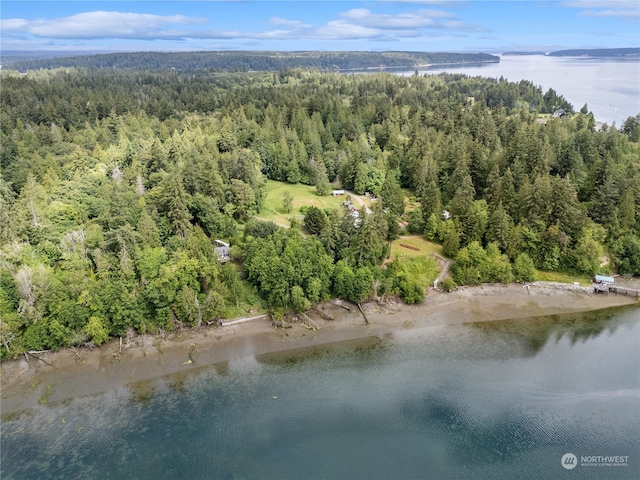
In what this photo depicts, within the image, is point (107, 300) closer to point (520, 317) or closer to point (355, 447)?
point (355, 447)

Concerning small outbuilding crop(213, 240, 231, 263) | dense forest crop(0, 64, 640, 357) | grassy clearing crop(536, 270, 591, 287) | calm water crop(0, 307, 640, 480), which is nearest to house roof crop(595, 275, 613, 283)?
grassy clearing crop(536, 270, 591, 287)

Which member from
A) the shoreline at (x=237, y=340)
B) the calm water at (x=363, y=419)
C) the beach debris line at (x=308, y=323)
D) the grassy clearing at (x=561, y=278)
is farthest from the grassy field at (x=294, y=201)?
the grassy clearing at (x=561, y=278)

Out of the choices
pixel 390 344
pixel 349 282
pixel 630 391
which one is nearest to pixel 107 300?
pixel 349 282

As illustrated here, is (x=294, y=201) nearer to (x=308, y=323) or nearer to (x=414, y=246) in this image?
(x=414, y=246)

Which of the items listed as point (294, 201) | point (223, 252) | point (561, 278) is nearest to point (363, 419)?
point (223, 252)

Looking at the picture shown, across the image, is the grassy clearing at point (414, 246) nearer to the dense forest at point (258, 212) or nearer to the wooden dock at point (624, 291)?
the dense forest at point (258, 212)

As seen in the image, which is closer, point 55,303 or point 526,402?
point 526,402

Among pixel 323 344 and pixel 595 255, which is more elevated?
pixel 595 255
